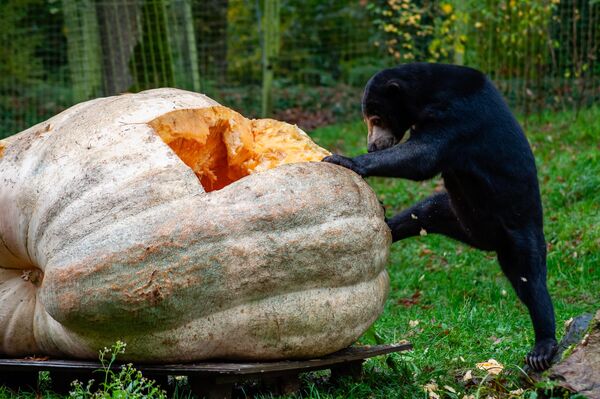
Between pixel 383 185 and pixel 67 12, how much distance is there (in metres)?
5.16

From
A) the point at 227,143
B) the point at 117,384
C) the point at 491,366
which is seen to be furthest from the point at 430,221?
the point at 117,384

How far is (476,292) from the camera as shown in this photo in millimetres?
7457

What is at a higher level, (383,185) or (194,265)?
(194,265)

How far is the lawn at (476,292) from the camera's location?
15.5 ft

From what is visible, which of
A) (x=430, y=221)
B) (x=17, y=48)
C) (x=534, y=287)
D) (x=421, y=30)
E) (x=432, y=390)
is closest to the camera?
(x=432, y=390)

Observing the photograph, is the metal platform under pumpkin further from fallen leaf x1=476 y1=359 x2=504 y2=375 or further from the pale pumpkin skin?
fallen leaf x1=476 y1=359 x2=504 y2=375

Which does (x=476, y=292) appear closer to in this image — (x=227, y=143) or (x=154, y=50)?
(x=227, y=143)

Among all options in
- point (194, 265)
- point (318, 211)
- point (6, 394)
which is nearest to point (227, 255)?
point (194, 265)

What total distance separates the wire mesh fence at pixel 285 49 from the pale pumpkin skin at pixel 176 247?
6.16 m

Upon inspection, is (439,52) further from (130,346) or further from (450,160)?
(130,346)

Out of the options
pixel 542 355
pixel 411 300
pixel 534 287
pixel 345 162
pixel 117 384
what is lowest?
pixel 411 300

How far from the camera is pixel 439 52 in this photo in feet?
43.4

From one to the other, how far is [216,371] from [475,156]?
2.17 m

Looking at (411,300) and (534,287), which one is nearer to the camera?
(534,287)
